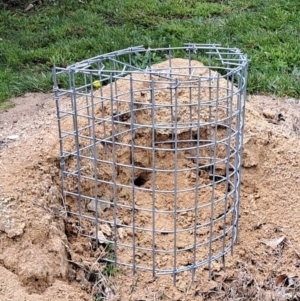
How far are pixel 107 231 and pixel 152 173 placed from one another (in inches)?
14.2

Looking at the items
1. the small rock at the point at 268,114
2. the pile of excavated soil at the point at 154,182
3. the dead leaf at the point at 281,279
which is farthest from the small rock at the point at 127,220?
the small rock at the point at 268,114

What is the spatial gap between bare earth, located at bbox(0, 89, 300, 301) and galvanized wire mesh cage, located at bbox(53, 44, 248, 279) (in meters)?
0.09

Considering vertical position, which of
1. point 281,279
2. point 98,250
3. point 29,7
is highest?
point 29,7

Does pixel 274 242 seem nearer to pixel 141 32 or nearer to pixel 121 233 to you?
pixel 121 233

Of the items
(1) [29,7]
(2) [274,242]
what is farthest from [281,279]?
(1) [29,7]

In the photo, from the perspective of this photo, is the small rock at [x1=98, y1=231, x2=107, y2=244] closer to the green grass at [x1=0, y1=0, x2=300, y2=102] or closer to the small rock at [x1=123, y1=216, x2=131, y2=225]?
the small rock at [x1=123, y1=216, x2=131, y2=225]

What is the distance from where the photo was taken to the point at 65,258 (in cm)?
277

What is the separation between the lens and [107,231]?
304cm

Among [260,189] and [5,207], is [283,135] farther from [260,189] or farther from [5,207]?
[5,207]

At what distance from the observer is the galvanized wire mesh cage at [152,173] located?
2799 millimetres

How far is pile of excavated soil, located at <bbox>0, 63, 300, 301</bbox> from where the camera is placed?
2.64 meters

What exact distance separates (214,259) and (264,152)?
0.86 meters

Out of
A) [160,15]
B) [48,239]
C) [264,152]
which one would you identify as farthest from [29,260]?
[160,15]

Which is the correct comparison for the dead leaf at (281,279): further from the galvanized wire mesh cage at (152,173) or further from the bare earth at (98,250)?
the galvanized wire mesh cage at (152,173)
